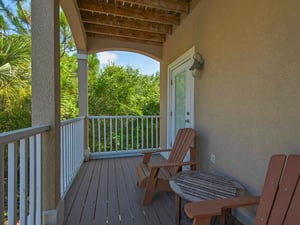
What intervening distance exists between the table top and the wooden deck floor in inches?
19.0

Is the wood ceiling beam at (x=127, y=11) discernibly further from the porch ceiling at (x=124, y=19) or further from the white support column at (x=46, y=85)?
the white support column at (x=46, y=85)

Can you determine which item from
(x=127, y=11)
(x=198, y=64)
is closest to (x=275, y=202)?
(x=198, y=64)

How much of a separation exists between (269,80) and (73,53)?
8420 mm

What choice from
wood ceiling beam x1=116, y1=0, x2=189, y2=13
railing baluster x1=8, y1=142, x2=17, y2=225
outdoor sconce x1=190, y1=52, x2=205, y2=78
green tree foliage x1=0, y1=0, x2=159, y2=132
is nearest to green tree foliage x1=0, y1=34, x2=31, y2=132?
green tree foliage x1=0, y1=0, x2=159, y2=132

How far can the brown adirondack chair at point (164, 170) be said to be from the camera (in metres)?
2.21

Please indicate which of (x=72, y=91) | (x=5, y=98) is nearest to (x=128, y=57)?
(x=72, y=91)

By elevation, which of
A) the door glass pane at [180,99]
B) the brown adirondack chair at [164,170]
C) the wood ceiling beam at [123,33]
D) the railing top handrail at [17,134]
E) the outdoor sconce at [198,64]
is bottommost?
the brown adirondack chair at [164,170]

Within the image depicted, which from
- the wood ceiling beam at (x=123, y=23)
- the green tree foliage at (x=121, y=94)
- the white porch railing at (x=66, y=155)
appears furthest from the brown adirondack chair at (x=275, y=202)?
the green tree foliage at (x=121, y=94)

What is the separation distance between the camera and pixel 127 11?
10.8 ft

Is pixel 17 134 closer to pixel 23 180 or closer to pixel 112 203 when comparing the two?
pixel 23 180

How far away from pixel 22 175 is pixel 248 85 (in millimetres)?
2012

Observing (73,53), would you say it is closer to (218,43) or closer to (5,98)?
(5,98)

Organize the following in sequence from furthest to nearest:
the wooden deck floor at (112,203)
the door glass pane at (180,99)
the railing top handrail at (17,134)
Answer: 1. the door glass pane at (180,99)
2. the wooden deck floor at (112,203)
3. the railing top handrail at (17,134)

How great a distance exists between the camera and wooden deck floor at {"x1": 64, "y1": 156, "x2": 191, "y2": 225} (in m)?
1.94
